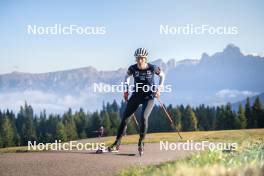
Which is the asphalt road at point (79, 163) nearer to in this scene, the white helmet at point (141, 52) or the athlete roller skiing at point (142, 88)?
the athlete roller skiing at point (142, 88)

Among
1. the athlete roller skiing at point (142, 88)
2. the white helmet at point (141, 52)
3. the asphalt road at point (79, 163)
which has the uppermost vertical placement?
the white helmet at point (141, 52)

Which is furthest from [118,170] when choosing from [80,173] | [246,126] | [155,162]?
[246,126]

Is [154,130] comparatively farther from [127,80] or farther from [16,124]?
[127,80]

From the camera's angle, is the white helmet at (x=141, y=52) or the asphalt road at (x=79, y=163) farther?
the white helmet at (x=141, y=52)

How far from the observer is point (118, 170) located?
10.9 metres

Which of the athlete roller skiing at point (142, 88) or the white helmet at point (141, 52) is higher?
the white helmet at point (141, 52)

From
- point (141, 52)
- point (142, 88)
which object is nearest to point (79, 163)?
point (142, 88)

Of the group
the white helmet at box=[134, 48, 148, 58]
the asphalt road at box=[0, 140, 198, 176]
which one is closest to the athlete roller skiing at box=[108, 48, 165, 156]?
the white helmet at box=[134, 48, 148, 58]

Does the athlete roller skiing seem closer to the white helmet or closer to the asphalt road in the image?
the white helmet

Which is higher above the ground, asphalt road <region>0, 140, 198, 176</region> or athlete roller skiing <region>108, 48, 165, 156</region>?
athlete roller skiing <region>108, 48, 165, 156</region>

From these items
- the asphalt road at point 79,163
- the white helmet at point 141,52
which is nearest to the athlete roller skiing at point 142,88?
the white helmet at point 141,52

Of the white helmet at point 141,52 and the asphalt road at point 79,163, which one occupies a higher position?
the white helmet at point 141,52

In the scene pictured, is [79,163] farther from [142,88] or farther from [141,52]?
[141,52]

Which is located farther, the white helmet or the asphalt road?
Answer: the white helmet
